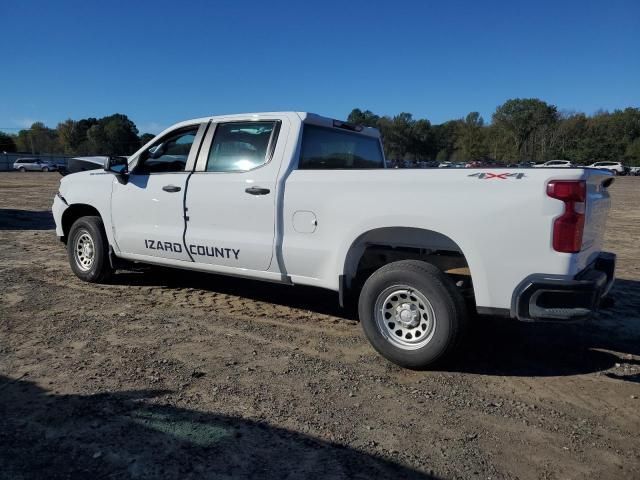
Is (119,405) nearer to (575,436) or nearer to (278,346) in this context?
(278,346)

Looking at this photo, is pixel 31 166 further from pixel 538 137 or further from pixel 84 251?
pixel 538 137

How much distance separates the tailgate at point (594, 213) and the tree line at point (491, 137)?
68.3m

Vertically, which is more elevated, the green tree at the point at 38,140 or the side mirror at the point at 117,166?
the green tree at the point at 38,140

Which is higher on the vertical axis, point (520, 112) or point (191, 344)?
point (520, 112)

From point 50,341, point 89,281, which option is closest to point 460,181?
point 50,341

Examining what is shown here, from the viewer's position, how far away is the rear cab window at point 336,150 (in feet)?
16.3

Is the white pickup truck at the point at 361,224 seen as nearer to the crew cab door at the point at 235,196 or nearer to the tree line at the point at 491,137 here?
the crew cab door at the point at 235,196

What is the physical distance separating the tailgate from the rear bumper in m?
0.19

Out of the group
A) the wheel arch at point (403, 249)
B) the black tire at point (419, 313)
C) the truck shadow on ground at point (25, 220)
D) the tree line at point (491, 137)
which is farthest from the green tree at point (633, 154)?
the black tire at point (419, 313)

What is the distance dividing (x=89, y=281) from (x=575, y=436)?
571 centimetres

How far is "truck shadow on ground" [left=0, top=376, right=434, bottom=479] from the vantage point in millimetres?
2734

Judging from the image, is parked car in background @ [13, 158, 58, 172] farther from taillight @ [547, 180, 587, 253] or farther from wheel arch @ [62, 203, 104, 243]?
taillight @ [547, 180, 587, 253]

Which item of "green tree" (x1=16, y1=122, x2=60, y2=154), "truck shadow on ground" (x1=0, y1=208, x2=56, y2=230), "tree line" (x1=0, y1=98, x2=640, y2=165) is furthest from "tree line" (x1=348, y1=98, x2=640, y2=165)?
"truck shadow on ground" (x1=0, y1=208, x2=56, y2=230)

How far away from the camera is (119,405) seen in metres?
3.43
